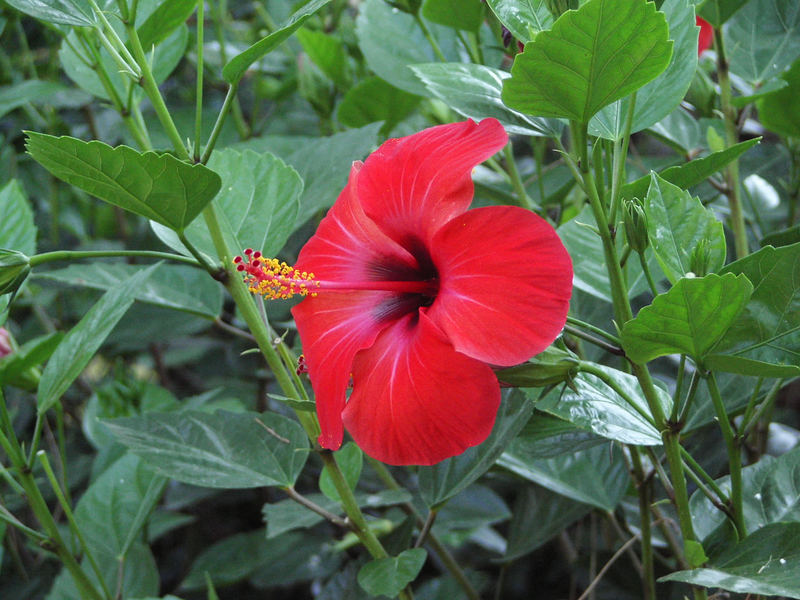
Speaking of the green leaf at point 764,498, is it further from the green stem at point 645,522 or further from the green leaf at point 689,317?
the green leaf at point 689,317

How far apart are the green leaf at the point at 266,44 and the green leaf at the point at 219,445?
38 cm

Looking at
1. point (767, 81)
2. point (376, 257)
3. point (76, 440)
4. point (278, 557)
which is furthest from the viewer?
point (76, 440)

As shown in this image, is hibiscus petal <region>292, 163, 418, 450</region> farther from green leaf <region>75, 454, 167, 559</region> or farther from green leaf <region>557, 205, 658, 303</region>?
green leaf <region>75, 454, 167, 559</region>

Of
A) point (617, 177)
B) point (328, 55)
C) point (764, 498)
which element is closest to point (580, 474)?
point (764, 498)

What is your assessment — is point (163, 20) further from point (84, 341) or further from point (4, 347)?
point (4, 347)

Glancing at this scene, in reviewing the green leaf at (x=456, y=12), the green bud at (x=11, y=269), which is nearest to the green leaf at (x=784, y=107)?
the green leaf at (x=456, y=12)

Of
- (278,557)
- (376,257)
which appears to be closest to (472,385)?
(376,257)

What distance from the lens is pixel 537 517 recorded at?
1.12 meters

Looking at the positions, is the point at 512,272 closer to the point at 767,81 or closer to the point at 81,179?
the point at 81,179

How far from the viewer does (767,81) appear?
1.03 m

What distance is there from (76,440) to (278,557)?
22.8 inches

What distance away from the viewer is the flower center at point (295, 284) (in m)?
0.71

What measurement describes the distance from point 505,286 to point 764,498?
39 cm

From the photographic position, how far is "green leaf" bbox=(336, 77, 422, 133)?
49.2 inches
